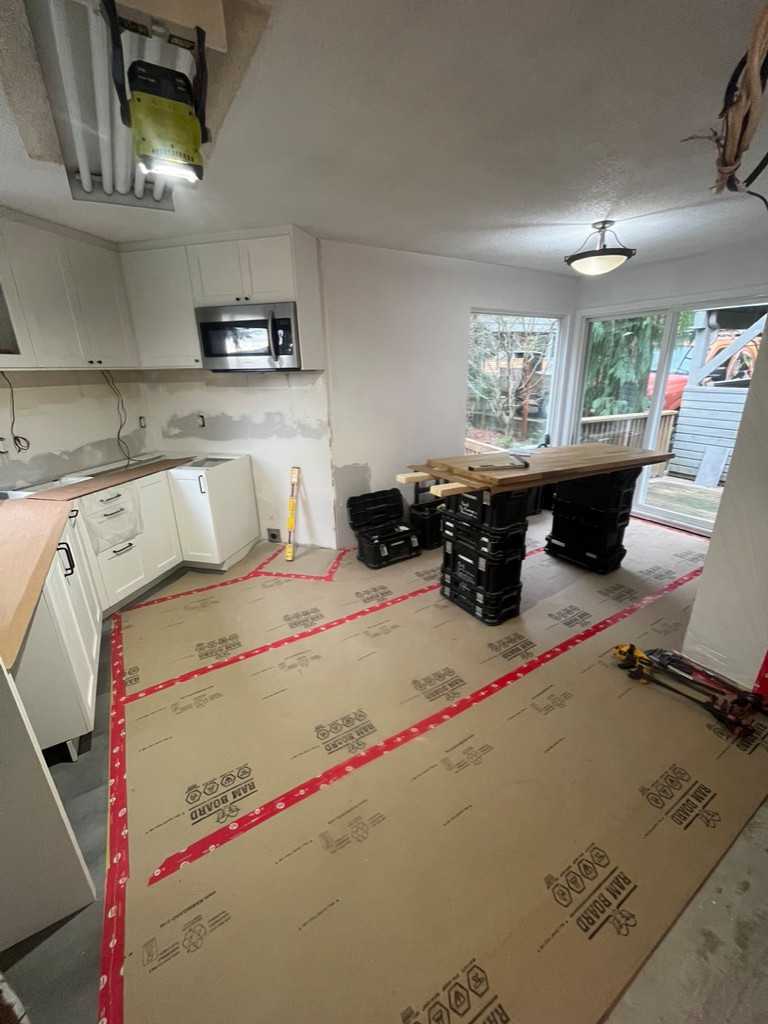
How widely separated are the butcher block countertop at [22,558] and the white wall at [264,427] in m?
1.55

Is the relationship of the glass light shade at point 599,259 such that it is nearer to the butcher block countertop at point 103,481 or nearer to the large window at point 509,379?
the large window at point 509,379

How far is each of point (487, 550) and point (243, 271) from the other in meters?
2.75

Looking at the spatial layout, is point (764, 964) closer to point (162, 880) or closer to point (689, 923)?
point (689, 923)

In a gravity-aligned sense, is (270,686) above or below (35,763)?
below

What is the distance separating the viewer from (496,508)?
260 cm

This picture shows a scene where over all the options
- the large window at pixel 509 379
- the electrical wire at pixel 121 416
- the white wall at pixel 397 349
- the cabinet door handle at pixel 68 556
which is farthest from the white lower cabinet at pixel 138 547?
the large window at pixel 509 379

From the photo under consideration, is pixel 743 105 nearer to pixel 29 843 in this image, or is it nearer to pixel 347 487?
pixel 29 843

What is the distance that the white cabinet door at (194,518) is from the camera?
327cm

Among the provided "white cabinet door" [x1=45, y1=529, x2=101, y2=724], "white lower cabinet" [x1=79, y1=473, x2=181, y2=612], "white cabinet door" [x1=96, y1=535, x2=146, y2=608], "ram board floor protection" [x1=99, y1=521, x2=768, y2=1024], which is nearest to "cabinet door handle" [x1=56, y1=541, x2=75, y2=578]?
"white cabinet door" [x1=45, y1=529, x2=101, y2=724]

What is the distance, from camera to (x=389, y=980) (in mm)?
1174

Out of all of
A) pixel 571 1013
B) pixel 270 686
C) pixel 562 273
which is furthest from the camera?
pixel 562 273

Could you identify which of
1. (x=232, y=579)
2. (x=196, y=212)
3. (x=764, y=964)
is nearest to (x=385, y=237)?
(x=196, y=212)

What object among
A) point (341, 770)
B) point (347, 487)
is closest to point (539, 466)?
point (347, 487)

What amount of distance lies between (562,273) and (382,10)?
4.22 meters
